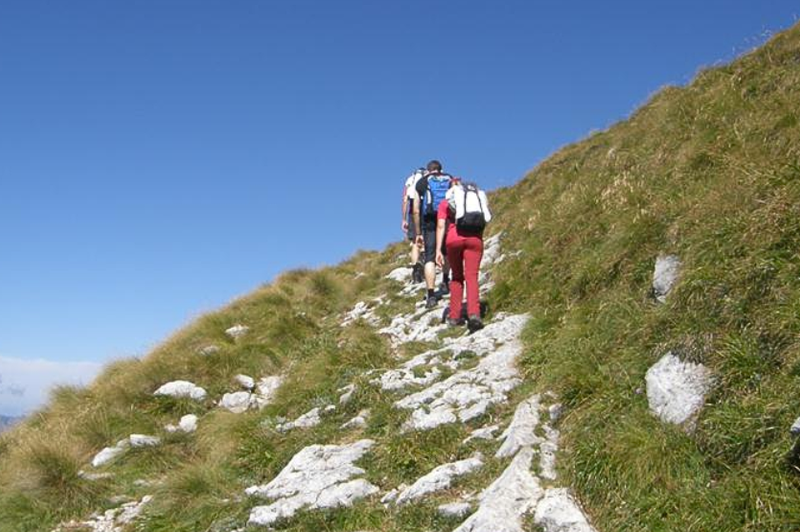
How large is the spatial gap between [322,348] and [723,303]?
24.0ft

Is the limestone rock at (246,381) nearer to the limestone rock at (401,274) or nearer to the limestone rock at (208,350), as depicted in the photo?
the limestone rock at (208,350)

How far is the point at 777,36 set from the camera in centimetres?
1343

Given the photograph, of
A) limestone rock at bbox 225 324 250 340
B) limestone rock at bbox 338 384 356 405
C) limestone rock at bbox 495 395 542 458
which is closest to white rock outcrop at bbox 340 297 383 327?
limestone rock at bbox 225 324 250 340

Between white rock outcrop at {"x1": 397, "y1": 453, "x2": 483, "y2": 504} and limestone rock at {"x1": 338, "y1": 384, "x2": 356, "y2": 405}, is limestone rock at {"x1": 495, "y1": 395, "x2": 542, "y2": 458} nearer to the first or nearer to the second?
white rock outcrop at {"x1": 397, "y1": 453, "x2": 483, "y2": 504}

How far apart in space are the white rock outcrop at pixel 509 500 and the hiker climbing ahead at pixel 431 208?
7181mm

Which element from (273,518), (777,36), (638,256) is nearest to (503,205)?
(777,36)

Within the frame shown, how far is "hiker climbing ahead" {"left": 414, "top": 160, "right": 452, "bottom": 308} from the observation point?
1260 cm

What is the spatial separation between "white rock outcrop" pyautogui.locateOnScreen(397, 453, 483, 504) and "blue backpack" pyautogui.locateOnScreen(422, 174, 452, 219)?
24.7 ft

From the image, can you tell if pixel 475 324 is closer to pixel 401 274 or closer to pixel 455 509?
pixel 455 509

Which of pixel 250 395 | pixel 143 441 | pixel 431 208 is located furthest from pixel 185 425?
pixel 431 208

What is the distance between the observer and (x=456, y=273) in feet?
34.1

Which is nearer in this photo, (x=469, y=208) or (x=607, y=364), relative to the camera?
(x=607, y=364)

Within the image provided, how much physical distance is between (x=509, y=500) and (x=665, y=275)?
3.23m

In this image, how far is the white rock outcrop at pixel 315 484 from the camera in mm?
6105
